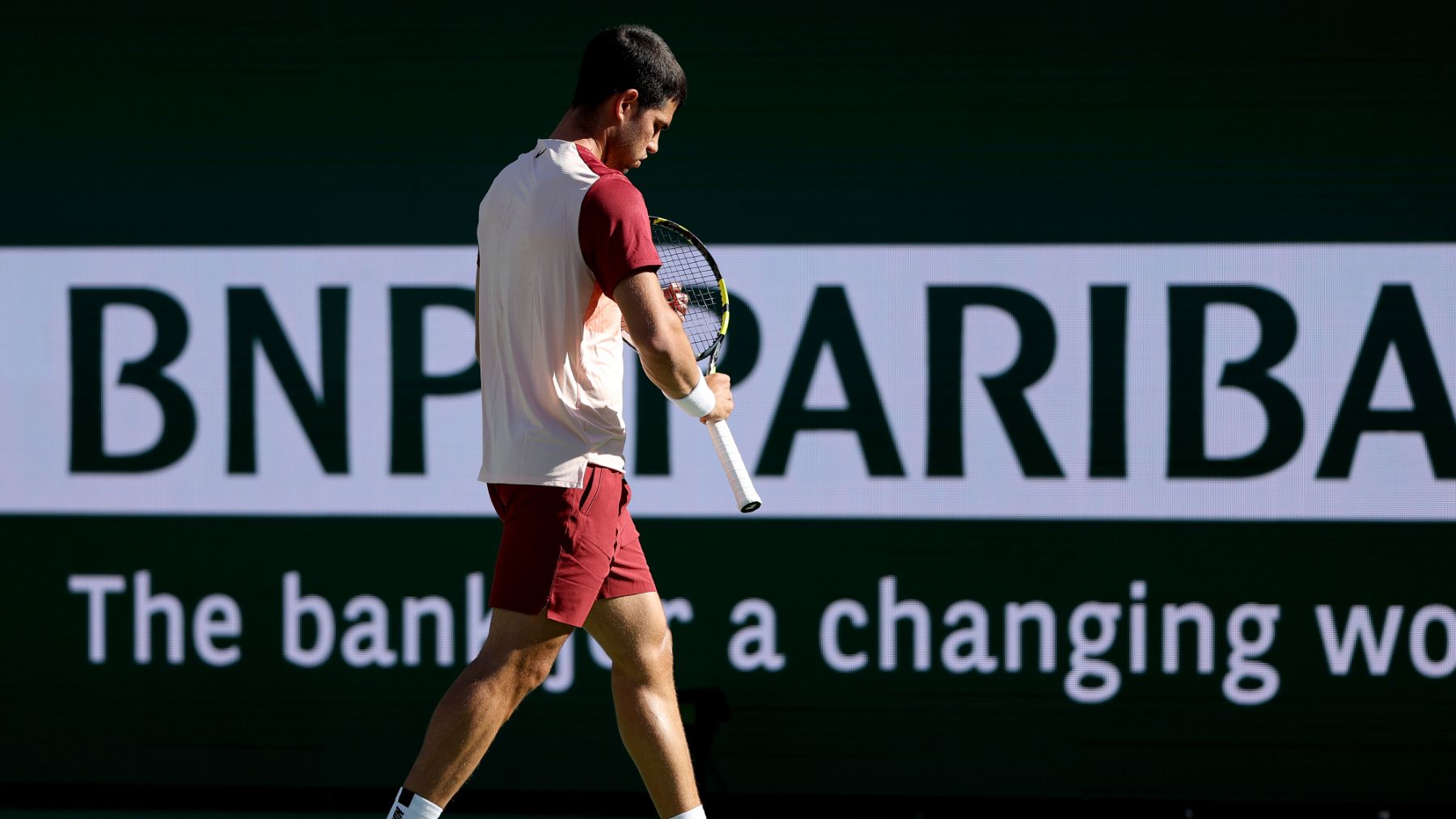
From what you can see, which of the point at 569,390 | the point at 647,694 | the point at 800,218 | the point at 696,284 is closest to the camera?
the point at 569,390

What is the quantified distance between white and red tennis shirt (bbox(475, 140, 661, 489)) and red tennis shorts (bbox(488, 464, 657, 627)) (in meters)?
0.03

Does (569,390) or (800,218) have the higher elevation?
(800,218)

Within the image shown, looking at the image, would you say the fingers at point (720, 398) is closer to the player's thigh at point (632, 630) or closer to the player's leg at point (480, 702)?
the player's thigh at point (632, 630)

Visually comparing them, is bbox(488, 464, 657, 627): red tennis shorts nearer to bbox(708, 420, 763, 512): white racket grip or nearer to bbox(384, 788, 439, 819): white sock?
bbox(708, 420, 763, 512): white racket grip

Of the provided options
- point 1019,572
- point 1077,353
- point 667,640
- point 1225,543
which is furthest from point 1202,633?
point 667,640

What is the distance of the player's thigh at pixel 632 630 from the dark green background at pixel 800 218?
0.79 meters

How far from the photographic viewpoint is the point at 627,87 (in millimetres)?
2486

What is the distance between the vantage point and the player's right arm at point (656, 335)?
2359 millimetres

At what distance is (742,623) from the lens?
11.1 feet

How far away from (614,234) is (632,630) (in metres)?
0.68

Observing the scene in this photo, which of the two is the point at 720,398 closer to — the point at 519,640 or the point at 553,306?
the point at 553,306

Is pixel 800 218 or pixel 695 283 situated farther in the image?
pixel 800 218

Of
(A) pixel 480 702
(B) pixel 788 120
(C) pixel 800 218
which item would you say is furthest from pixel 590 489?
(B) pixel 788 120

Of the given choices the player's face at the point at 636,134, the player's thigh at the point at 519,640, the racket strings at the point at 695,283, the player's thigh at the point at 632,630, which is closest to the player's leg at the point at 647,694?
the player's thigh at the point at 632,630
